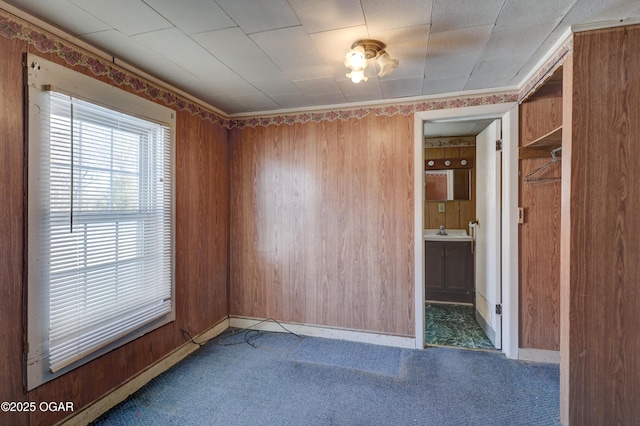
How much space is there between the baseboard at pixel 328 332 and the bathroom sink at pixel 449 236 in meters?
1.57

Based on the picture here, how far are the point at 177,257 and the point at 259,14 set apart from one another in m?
1.98

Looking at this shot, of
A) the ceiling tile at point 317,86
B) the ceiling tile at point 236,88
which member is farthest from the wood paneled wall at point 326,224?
the ceiling tile at point 236,88

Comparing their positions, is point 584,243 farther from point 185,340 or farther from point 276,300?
point 185,340

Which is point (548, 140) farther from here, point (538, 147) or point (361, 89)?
point (361, 89)

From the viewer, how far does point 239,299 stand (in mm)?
3371

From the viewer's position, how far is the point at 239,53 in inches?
77.5

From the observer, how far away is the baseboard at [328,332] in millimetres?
2885

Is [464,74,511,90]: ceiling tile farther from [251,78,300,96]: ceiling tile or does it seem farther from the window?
the window

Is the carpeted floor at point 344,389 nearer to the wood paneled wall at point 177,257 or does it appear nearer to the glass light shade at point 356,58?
the wood paneled wall at point 177,257

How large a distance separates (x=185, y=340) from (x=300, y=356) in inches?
41.0

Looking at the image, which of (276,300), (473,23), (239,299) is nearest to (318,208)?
(276,300)

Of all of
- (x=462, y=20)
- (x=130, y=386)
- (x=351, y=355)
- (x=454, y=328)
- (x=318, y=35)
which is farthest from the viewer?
(x=454, y=328)

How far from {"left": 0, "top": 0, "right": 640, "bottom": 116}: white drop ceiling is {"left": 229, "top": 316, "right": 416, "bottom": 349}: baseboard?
7.53 feet

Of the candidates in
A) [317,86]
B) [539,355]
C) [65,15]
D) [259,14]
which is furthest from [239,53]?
[539,355]
